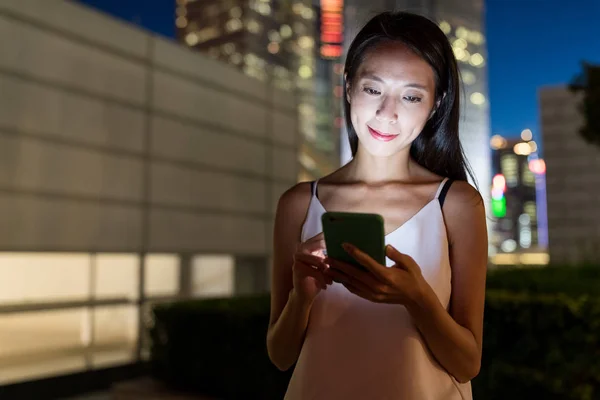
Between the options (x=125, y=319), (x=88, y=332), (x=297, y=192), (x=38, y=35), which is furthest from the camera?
(x=125, y=319)

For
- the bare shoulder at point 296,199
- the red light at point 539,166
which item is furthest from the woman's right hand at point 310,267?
the red light at point 539,166

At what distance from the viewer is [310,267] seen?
1339 millimetres

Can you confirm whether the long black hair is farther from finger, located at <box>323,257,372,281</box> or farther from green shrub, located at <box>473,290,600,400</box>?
green shrub, located at <box>473,290,600,400</box>

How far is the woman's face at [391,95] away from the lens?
144cm

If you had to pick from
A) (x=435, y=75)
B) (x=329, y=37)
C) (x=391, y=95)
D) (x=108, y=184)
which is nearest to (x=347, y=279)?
(x=391, y=95)

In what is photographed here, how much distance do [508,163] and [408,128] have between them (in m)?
94.5

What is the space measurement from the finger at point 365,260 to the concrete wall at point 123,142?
7.69 m

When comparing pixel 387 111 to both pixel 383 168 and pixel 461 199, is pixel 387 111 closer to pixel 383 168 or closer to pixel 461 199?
pixel 383 168

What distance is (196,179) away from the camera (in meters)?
10.8

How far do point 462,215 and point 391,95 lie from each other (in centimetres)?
36

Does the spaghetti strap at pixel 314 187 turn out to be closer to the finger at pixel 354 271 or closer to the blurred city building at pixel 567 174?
the finger at pixel 354 271

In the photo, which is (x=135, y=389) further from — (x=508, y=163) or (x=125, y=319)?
(x=508, y=163)

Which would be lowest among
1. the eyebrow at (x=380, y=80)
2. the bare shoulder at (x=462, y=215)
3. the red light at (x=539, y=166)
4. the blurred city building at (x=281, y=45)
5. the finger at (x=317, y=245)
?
the finger at (x=317, y=245)

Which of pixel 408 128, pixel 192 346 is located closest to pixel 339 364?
pixel 408 128
